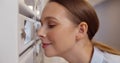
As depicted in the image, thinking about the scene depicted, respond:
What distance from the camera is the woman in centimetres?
66

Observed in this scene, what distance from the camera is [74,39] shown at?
2.28ft

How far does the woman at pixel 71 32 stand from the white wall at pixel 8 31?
0.51 ft

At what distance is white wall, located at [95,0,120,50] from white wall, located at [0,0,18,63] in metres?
1.88

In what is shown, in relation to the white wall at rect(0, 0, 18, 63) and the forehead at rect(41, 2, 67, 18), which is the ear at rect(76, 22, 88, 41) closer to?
the forehead at rect(41, 2, 67, 18)

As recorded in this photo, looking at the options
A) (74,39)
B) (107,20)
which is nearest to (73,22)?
(74,39)

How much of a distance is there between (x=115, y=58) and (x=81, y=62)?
12 cm

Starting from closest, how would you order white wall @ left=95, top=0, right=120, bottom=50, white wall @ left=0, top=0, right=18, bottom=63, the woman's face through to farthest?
white wall @ left=0, top=0, right=18, bottom=63 → the woman's face → white wall @ left=95, top=0, right=120, bottom=50

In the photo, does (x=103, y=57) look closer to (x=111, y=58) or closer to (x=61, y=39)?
(x=111, y=58)

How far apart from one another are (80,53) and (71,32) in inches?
4.3

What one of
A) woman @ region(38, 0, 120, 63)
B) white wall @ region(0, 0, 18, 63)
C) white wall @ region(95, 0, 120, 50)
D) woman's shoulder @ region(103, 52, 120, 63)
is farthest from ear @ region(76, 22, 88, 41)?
white wall @ region(95, 0, 120, 50)

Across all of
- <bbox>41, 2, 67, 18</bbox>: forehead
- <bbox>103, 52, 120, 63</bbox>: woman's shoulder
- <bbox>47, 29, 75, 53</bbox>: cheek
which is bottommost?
<bbox>103, 52, 120, 63</bbox>: woman's shoulder

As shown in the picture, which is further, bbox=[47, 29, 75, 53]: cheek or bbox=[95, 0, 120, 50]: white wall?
bbox=[95, 0, 120, 50]: white wall

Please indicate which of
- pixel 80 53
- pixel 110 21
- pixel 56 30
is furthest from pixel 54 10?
pixel 110 21

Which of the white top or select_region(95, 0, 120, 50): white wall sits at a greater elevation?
select_region(95, 0, 120, 50): white wall
